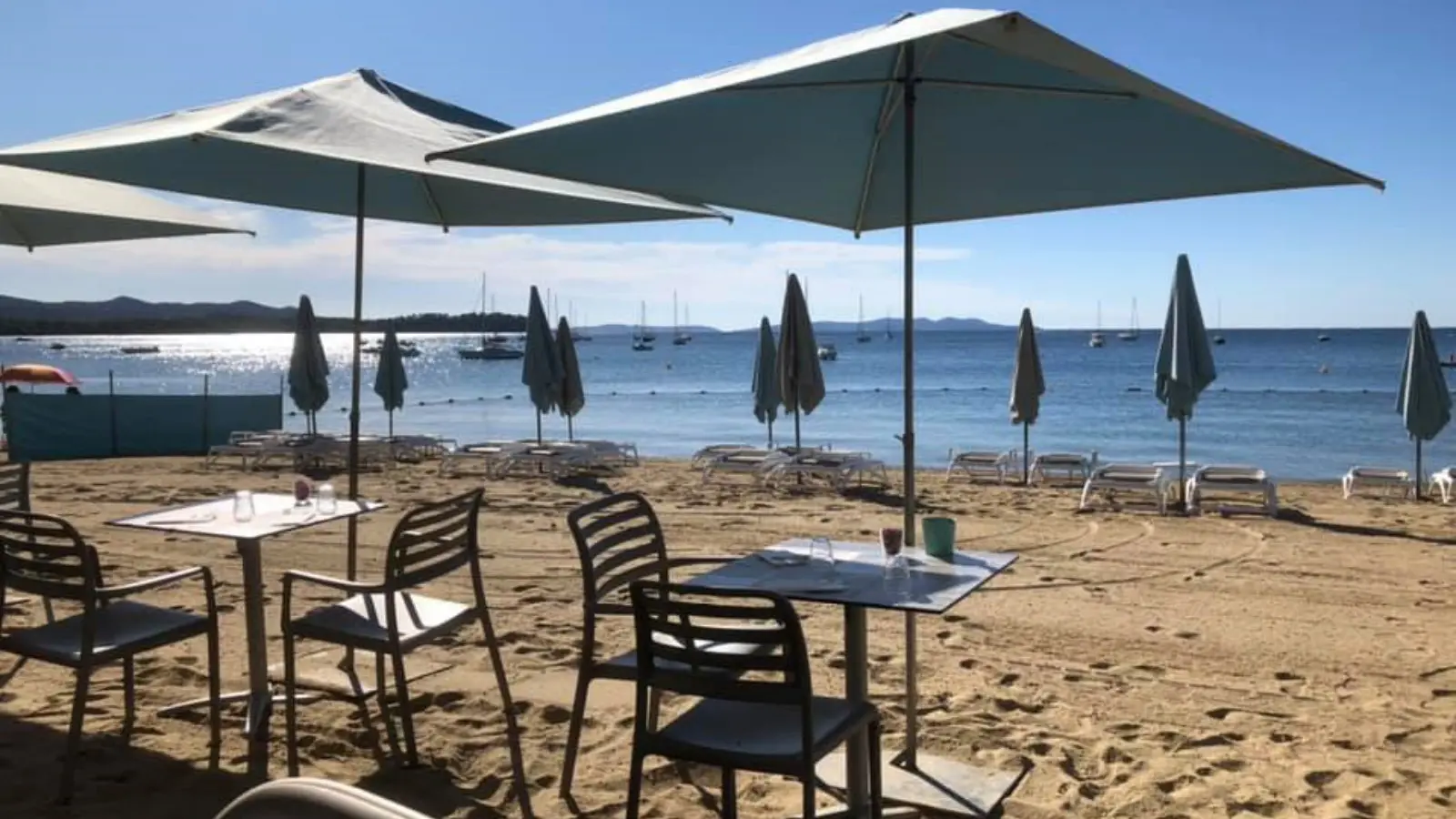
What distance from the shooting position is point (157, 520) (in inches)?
142

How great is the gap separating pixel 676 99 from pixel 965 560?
150cm

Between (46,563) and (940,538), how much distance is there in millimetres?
2603

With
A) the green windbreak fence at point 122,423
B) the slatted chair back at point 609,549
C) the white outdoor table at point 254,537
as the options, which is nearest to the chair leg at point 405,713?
the white outdoor table at point 254,537

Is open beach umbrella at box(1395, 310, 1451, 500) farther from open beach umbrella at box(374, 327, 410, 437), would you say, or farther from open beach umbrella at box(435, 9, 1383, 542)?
open beach umbrella at box(374, 327, 410, 437)

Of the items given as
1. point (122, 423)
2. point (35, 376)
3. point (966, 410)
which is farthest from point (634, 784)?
point (966, 410)

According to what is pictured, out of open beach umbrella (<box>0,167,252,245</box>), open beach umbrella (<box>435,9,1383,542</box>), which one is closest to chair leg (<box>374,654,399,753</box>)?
open beach umbrella (<box>435,9,1383,542</box>)

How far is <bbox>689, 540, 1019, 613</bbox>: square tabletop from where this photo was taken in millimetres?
2543

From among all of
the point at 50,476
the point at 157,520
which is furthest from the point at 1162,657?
the point at 50,476

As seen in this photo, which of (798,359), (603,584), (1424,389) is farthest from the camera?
(798,359)

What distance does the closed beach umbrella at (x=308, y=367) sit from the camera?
1386 centimetres

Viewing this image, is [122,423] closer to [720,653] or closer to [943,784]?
[943,784]

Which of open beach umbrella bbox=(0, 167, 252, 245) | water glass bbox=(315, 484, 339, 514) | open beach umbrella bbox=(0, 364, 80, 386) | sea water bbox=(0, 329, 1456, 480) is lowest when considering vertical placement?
sea water bbox=(0, 329, 1456, 480)

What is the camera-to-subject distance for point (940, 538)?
10.0ft

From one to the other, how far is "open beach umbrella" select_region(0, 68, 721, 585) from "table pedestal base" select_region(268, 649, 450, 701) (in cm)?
44
